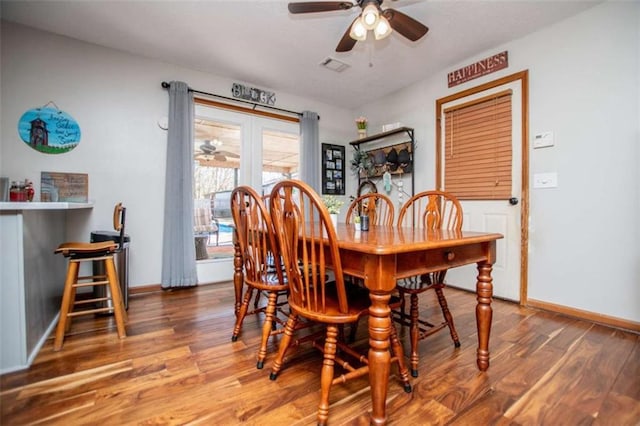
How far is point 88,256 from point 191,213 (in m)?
1.24

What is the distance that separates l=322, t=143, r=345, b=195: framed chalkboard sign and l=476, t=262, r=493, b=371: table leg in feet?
9.71

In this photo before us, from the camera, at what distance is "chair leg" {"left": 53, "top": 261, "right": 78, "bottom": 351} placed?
1.71 m

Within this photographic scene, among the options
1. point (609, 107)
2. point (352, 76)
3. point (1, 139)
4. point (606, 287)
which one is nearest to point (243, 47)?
point (352, 76)

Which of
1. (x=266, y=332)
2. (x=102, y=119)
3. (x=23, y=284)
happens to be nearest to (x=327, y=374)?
(x=266, y=332)

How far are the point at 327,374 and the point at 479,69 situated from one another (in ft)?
10.7

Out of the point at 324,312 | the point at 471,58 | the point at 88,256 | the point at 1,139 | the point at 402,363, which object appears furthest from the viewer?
the point at 471,58

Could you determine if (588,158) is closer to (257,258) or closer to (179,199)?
(257,258)

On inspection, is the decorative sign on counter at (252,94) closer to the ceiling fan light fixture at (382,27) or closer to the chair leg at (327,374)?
the ceiling fan light fixture at (382,27)

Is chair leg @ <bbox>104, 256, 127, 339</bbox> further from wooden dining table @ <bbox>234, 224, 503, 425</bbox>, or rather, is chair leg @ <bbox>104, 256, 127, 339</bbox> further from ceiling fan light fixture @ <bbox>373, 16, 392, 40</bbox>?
ceiling fan light fixture @ <bbox>373, 16, 392, 40</bbox>

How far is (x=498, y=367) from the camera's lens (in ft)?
5.09

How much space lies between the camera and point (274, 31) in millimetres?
2549

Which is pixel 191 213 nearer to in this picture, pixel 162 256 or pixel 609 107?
pixel 162 256

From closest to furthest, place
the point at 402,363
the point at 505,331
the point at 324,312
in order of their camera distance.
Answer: the point at 324,312
the point at 402,363
the point at 505,331

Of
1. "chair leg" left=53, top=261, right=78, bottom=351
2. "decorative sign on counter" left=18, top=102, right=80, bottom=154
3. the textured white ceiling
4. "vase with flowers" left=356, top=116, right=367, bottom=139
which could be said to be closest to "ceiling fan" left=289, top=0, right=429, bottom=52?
the textured white ceiling
